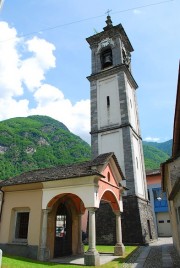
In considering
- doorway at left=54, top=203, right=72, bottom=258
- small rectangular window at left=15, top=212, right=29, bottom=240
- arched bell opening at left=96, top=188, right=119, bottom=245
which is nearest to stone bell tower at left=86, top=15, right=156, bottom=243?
arched bell opening at left=96, top=188, right=119, bottom=245

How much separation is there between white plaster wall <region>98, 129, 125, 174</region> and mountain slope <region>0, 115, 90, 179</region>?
42153mm

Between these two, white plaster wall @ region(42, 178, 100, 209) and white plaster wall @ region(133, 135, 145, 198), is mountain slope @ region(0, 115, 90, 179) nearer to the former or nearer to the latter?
white plaster wall @ region(133, 135, 145, 198)

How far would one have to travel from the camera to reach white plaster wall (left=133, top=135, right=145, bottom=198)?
66.6ft

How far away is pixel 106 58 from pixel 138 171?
44.4ft

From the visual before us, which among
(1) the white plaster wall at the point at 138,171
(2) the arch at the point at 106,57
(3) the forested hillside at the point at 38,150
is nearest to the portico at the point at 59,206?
(1) the white plaster wall at the point at 138,171

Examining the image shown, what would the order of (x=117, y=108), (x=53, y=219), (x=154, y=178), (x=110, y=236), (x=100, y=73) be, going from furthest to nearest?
1. (x=154, y=178)
2. (x=100, y=73)
3. (x=117, y=108)
4. (x=110, y=236)
5. (x=53, y=219)

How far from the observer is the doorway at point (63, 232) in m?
12.2

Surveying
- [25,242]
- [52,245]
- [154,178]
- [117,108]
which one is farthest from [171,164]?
[154,178]

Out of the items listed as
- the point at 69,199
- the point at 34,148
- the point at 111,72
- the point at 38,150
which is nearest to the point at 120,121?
the point at 111,72

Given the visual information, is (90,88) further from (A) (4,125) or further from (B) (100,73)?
(A) (4,125)

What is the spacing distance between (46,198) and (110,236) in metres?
8.82

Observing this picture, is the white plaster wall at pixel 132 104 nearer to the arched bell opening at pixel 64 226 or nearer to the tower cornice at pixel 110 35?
the tower cornice at pixel 110 35

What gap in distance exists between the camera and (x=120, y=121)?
2206 centimetres

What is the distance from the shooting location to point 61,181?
37.9 ft
